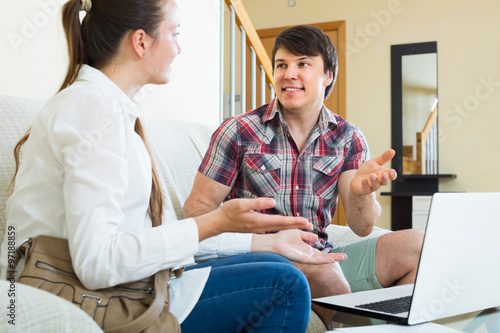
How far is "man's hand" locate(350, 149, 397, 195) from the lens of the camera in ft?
3.66

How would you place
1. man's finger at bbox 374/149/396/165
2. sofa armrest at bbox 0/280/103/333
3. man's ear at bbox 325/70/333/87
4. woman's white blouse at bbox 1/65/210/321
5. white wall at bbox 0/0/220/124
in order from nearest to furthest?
sofa armrest at bbox 0/280/103/333
woman's white blouse at bbox 1/65/210/321
man's finger at bbox 374/149/396/165
white wall at bbox 0/0/220/124
man's ear at bbox 325/70/333/87

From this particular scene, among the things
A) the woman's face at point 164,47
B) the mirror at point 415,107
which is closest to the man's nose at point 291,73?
the woman's face at point 164,47

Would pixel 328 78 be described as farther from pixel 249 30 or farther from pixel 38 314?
pixel 249 30

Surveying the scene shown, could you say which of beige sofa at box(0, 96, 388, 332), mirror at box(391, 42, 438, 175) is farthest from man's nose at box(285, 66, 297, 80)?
mirror at box(391, 42, 438, 175)

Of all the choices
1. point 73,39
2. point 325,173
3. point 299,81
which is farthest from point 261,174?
point 73,39

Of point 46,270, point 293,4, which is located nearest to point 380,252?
point 46,270

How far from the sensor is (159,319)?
78 centimetres

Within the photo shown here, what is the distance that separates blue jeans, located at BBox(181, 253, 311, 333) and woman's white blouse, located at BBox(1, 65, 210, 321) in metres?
0.05

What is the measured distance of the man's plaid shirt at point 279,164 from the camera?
5.05ft

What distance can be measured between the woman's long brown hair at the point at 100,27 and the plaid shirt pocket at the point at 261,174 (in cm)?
66

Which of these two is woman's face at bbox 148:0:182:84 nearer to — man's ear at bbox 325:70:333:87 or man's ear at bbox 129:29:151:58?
man's ear at bbox 129:29:151:58

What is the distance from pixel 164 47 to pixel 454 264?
0.67 metres

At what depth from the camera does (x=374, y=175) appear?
45.2 inches

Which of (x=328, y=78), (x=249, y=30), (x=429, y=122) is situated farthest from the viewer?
(x=429, y=122)
